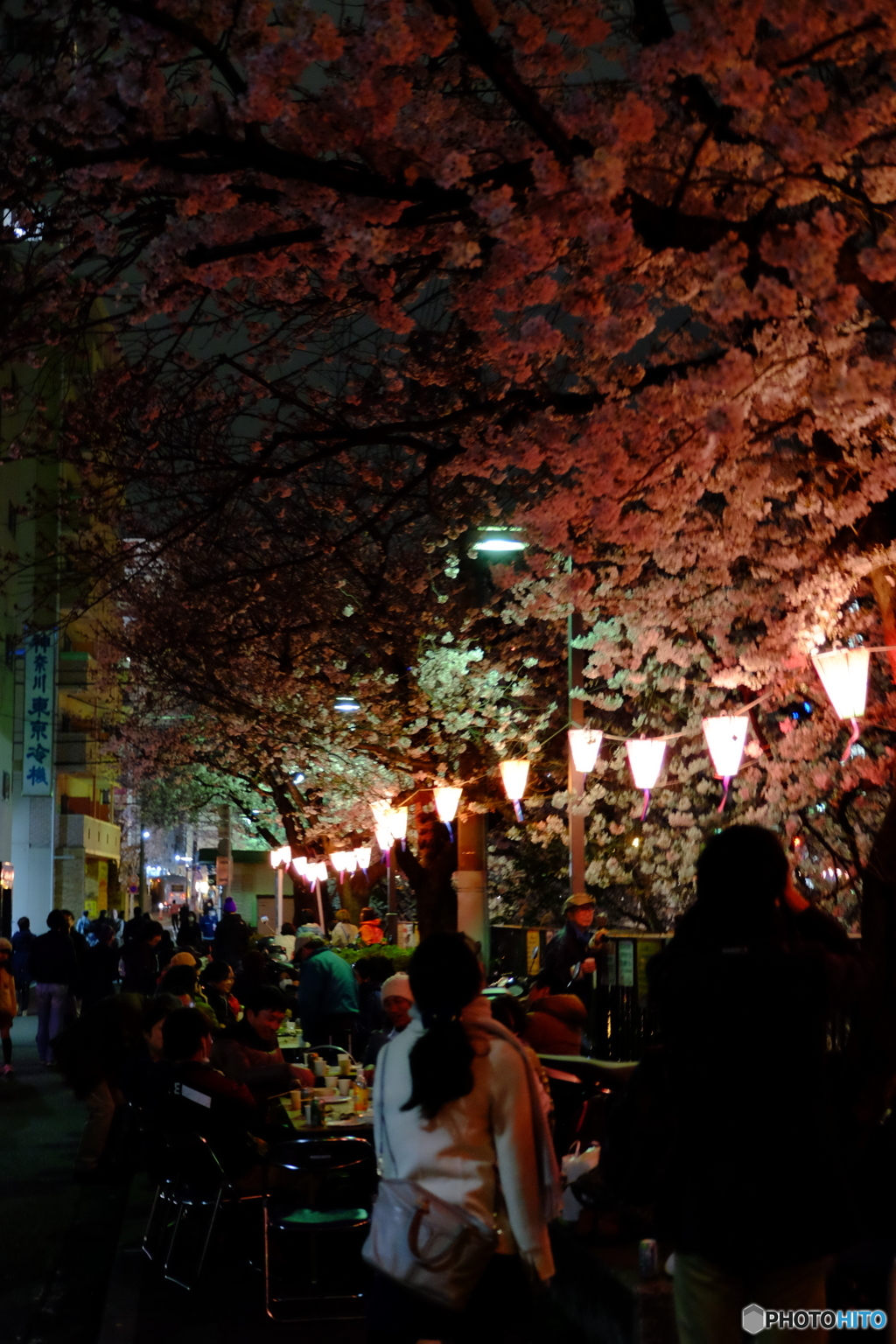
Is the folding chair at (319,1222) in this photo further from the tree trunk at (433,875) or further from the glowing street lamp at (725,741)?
the tree trunk at (433,875)

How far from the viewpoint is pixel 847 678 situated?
9336 mm

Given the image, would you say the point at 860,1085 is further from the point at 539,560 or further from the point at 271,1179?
the point at 539,560

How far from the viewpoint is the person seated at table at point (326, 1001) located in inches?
483

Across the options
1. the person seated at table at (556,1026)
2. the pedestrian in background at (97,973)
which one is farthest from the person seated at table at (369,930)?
the person seated at table at (556,1026)

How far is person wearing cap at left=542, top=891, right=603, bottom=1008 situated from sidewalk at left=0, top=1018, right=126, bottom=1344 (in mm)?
4477

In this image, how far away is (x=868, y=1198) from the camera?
4590 millimetres

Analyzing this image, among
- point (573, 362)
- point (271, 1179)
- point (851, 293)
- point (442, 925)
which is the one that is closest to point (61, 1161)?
point (271, 1179)

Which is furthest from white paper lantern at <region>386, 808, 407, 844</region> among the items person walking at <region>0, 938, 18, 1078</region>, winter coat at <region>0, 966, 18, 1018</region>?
winter coat at <region>0, 966, 18, 1018</region>

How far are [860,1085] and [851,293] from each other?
3.70 metres

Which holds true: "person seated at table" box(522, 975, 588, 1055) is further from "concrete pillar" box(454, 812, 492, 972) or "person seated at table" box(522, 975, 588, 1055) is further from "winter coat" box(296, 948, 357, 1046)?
"concrete pillar" box(454, 812, 492, 972)

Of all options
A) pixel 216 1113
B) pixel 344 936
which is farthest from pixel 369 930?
pixel 216 1113

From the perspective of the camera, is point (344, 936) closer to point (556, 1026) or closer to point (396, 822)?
point (396, 822)

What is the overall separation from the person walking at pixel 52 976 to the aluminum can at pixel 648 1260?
13.5 metres

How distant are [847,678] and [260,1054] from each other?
16.6 feet
